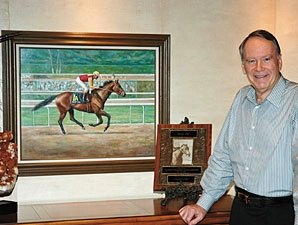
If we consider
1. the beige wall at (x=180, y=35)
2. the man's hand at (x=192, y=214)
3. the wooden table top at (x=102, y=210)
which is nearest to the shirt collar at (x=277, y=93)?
the man's hand at (x=192, y=214)

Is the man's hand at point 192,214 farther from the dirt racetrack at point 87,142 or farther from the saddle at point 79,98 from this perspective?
the saddle at point 79,98

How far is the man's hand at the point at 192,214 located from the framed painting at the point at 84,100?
0.98 meters

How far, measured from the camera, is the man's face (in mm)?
2523

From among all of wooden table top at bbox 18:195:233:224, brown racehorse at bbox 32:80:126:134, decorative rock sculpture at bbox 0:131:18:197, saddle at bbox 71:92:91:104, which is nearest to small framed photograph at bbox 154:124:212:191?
wooden table top at bbox 18:195:233:224

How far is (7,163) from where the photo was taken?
3.11m

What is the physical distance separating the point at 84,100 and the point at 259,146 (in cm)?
138

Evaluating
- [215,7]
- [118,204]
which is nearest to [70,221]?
[118,204]

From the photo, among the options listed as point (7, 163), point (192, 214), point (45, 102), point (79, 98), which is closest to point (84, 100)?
point (79, 98)

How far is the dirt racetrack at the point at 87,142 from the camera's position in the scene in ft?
11.4

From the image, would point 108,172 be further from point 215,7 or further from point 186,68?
point 215,7

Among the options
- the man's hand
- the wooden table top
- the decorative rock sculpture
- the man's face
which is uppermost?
the man's face

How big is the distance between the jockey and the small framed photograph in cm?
51

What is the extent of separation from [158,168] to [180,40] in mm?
870

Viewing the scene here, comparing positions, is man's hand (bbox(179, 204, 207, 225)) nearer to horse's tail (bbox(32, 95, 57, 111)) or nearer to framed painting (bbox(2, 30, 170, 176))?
framed painting (bbox(2, 30, 170, 176))
